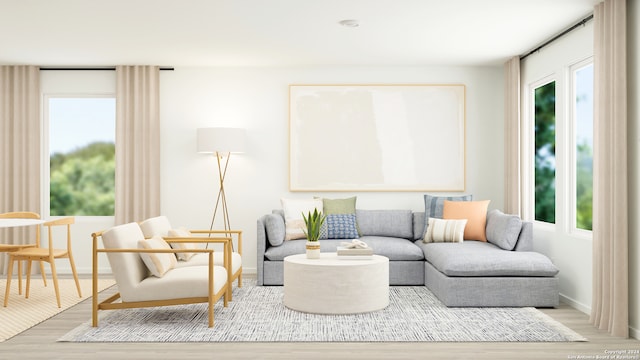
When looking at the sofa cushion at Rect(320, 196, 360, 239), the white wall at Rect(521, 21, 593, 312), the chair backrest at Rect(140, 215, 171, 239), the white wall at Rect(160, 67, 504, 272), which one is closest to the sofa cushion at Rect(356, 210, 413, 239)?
the sofa cushion at Rect(320, 196, 360, 239)

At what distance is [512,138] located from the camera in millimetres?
6879

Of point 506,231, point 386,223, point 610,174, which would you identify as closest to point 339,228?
point 386,223

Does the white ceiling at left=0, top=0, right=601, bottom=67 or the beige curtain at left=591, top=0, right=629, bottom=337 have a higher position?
the white ceiling at left=0, top=0, right=601, bottom=67

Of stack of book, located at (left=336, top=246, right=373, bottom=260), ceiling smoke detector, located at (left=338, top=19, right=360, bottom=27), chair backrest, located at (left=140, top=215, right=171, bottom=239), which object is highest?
ceiling smoke detector, located at (left=338, top=19, right=360, bottom=27)

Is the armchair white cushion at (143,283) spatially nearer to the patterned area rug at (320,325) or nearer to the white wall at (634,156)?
the patterned area rug at (320,325)

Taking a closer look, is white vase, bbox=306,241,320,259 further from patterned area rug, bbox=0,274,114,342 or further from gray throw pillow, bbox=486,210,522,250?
patterned area rug, bbox=0,274,114,342

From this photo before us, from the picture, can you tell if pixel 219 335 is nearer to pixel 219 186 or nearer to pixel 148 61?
pixel 219 186

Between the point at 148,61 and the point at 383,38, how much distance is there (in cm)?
302

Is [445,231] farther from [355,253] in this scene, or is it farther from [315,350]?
[315,350]

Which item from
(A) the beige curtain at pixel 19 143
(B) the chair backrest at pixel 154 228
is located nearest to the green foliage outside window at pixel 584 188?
(B) the chair backrest at pixel 154 228

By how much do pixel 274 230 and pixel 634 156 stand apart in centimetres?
361

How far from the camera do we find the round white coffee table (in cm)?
486

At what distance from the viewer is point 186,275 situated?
454 cm

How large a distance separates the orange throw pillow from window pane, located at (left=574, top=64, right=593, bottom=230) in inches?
45.5
